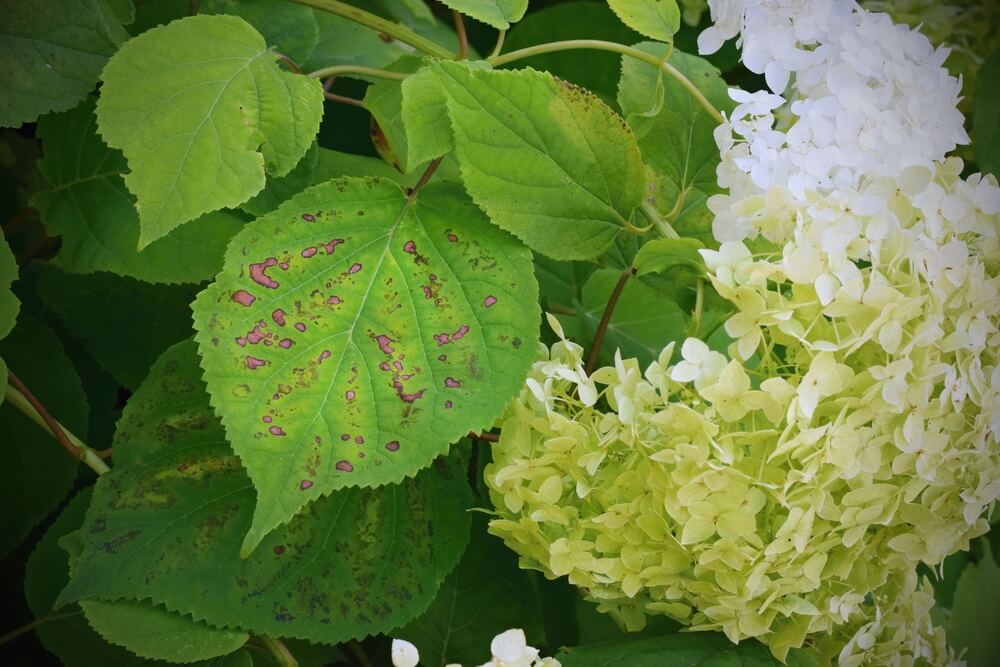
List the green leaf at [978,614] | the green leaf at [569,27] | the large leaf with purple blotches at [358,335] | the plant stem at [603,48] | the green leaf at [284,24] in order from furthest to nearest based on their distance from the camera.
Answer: the green leaf at [569,27], the green leaf at [978,614], the green leaf at [284,24], the plant stem at [603,48], the large leaf with purple blotches at [358,335]

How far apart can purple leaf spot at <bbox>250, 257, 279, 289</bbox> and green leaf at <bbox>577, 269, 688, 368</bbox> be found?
0.33 meters

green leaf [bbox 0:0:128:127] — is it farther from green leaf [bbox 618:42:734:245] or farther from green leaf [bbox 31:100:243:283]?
green leaf [bbox 618:42:734:245]

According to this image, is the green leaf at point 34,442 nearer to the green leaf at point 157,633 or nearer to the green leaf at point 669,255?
the green leaf at point 157,633

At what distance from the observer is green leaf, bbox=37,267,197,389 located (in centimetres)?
92

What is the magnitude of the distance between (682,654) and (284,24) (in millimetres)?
590

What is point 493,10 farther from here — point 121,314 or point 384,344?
point 121,314

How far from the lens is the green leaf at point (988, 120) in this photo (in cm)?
119

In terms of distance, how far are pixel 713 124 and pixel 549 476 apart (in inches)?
13.2

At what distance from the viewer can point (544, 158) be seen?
718 millimetres

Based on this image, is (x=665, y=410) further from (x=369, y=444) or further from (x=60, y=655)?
(x=60, y=655)

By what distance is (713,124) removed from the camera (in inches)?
32.8

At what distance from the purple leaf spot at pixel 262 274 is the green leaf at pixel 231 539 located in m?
0.13

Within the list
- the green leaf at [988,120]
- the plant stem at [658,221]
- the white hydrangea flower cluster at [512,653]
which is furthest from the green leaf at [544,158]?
the green leaf at [988,120]

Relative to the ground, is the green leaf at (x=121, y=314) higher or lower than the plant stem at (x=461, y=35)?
lower
